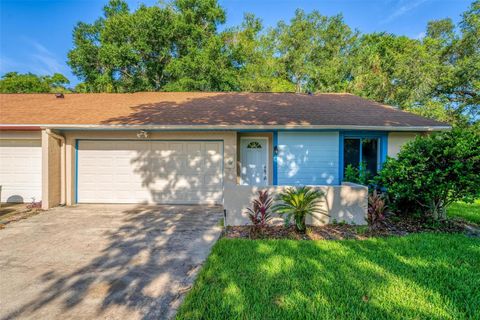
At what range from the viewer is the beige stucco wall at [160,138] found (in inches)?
306

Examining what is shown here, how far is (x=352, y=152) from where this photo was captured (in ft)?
25.5

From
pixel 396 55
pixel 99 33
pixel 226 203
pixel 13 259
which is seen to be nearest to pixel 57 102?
pixel 13 259

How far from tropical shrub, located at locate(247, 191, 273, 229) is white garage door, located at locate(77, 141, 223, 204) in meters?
2.70

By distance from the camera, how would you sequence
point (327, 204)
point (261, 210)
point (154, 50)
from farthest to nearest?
point (154, 50) → point (327, 204) → point (261, 210)

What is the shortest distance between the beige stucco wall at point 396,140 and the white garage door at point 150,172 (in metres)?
5.51

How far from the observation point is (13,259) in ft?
13.2

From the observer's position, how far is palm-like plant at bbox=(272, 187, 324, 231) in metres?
5.17

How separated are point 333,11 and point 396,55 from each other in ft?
24.8

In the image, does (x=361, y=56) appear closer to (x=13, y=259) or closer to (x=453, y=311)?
(x=453, y=311)

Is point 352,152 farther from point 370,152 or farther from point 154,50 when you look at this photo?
point 154,50

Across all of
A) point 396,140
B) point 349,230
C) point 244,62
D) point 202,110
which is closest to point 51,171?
point 202,110

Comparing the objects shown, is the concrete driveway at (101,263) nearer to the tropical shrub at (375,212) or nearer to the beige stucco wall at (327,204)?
the beige stucco wall at (327,204)

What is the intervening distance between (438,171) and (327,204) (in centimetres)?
242

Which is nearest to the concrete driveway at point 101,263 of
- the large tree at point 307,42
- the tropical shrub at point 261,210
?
the tropical shrub at point 261,210
